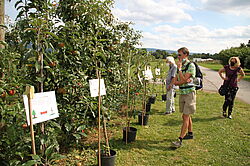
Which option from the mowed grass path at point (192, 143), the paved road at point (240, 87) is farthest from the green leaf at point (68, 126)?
the paved road at point (240, 87)

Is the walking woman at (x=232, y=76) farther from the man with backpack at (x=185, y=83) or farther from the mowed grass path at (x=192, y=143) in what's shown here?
the man with backpack at (x=185, y=83)

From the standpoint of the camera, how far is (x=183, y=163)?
359cm

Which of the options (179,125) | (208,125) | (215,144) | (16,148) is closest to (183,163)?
(215,144)

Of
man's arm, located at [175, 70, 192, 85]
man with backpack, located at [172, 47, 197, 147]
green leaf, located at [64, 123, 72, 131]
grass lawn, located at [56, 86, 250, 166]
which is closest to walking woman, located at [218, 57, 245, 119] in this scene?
grass lawn, located at [56, 86, 250, 166]

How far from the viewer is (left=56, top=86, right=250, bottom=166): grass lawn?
3.64 meters

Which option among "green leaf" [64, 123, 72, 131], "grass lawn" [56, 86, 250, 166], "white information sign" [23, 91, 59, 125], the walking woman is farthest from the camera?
the walking woman

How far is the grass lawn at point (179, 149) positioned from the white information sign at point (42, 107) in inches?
64.6

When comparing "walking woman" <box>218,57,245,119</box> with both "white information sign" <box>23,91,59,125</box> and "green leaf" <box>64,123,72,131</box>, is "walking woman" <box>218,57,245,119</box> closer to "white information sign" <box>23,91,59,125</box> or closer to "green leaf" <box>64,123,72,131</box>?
"green leaf" <box>64,123,72,131</box>

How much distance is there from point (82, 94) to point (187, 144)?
263 cm

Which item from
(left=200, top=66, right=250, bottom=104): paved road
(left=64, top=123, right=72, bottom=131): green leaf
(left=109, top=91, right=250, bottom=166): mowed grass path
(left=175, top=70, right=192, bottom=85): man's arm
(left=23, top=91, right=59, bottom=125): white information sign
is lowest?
(left=109, top=91, right=250, bottom=166): mowed grass path

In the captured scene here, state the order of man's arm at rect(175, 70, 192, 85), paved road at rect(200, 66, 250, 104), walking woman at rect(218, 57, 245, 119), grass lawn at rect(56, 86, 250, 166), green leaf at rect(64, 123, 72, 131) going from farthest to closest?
paved road at rect(200, 66, 250, 104) → walking woman at rect(218, 57, 245, 119) → man's arm at rect(175, 70, 192, 85) → grass lawn at rect(56, 86, 250, 166) → green leaf at rect(64, 123, 72, 131)

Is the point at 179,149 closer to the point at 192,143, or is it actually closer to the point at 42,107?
the point at 192,143

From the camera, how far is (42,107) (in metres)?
2.10

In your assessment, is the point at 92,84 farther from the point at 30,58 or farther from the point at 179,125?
the point at 179,125
